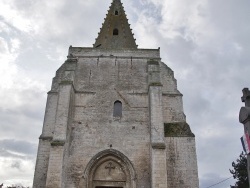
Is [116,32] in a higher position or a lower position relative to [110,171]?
higher

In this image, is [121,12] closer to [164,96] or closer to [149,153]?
[164,96]

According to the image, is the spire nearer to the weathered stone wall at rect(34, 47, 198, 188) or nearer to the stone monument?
the weathered stone wall at rect(34, 47, 198, 188)

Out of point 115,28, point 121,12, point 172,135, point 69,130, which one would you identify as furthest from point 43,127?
point 121,12

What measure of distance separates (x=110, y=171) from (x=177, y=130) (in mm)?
4221

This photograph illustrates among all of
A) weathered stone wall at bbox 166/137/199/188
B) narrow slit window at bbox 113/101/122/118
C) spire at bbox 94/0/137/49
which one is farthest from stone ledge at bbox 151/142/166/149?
spire at bbox 94/0/137/49

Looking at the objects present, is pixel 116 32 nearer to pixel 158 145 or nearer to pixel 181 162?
pixel 158 145

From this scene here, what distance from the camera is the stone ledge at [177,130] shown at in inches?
580

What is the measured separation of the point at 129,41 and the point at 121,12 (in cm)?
370

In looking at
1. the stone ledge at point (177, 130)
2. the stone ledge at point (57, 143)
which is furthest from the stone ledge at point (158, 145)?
the stone ledge at point (57, 143)

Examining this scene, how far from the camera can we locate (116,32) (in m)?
21.5

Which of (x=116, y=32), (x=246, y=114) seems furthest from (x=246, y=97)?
(x=116, y=32)

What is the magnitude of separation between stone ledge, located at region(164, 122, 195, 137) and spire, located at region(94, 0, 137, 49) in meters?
7.32

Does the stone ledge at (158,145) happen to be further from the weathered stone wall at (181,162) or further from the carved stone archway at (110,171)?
the carved stone archway at (110,171)

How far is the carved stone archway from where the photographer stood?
13633 millimetres
